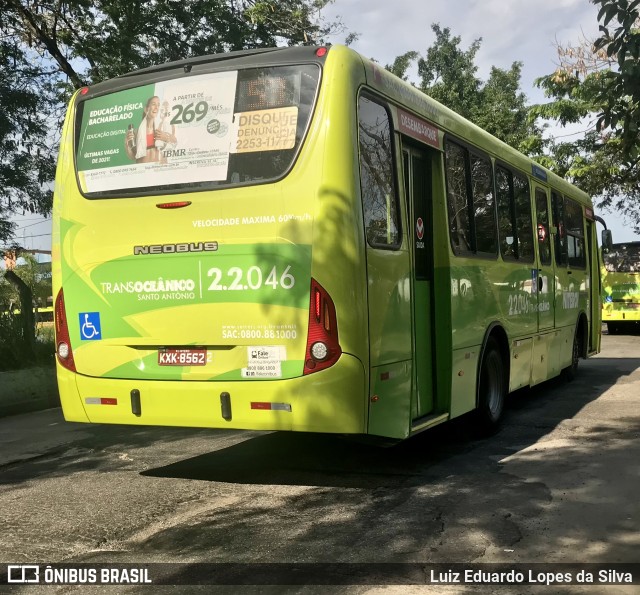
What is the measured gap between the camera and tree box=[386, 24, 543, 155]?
32406 mm

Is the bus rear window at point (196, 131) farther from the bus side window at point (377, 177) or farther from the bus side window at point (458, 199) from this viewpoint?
the bus side window at point (458, 199)

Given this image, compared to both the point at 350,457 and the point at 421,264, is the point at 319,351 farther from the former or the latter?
the point at 350,457

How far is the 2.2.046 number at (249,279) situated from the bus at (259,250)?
0.05 feet

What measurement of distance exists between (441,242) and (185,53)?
10.2m

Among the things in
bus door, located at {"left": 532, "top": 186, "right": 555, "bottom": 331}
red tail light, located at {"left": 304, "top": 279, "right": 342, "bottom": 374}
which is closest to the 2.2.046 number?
red tail light, located at {"left": 304, "top": 279, "right": 342, "bottom": 374}

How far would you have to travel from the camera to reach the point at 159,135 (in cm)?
593

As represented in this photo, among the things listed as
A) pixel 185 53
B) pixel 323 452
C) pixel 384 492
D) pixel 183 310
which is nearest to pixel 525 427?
pixel 323 452

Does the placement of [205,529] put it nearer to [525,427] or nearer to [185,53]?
[525,427]

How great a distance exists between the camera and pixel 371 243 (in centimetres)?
557

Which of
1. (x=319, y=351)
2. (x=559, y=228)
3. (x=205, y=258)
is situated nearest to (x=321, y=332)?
(x=319, y=351)

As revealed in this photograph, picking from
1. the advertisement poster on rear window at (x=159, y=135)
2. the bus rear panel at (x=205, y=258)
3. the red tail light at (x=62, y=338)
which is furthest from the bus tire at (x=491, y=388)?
the red tail light at (x=62, y=338)

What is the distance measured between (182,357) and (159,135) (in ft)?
5.65

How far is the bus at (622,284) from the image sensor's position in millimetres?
23281

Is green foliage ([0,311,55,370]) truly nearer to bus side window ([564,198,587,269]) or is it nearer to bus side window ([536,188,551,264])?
bus side window ([536,188,551,264])
